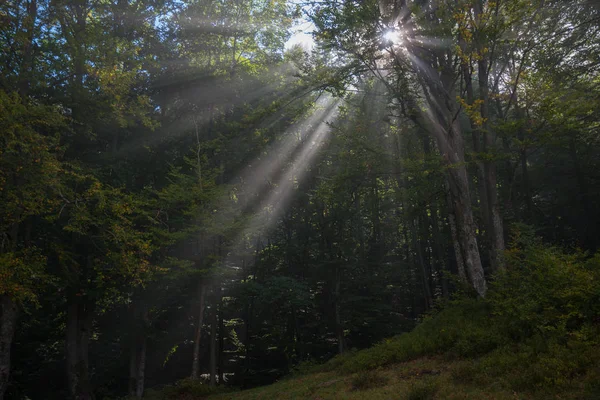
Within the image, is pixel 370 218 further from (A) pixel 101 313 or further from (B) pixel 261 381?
(A) pixel 101 313

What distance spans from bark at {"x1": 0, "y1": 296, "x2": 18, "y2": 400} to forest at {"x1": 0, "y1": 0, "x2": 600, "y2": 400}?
129 mm

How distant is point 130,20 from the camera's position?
18.0m

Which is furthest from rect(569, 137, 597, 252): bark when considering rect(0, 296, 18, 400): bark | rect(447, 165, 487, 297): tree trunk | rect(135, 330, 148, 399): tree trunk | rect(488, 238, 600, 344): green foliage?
rect(0, 296, 18, 400): bark

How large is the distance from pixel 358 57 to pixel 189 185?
800 cm

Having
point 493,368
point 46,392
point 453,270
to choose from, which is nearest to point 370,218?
point 453,270

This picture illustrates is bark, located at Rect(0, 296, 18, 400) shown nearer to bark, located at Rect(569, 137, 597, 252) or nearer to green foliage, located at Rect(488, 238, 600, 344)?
green foliage, located at Rect(488, 238, 600, 344)

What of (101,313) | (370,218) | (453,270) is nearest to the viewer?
(101,313)

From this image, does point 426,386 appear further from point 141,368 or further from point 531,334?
point 141,368

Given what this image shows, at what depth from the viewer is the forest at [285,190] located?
10.1 m

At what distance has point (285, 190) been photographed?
908 inches

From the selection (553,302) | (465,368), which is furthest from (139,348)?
(553,302)

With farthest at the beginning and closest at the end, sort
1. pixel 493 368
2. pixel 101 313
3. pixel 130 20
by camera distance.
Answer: pixel 101 313
pixel 130 20
pixel 493 368

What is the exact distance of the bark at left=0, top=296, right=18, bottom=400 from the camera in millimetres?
12477

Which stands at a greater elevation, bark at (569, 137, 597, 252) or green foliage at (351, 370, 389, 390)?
bark at (569, 137, 597, 252)
